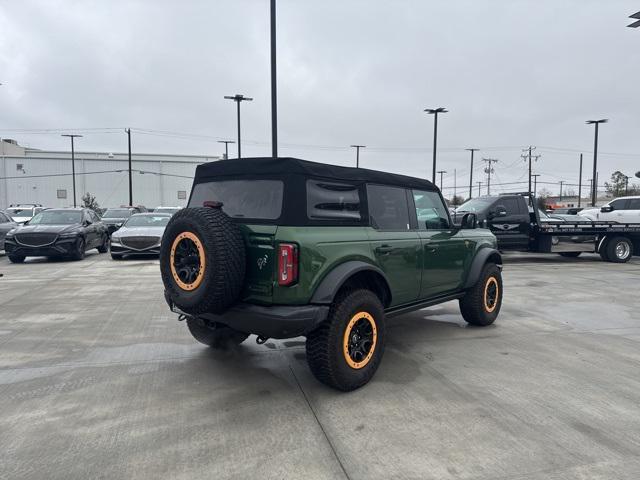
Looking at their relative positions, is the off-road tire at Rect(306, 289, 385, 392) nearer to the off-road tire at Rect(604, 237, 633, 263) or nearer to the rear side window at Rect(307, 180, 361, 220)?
the rear side window at Rect(307, 180, 361, 220)

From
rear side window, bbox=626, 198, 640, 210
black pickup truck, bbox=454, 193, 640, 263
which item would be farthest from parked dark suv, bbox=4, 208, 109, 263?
rear side window, bbox=626, 198, 640, 210

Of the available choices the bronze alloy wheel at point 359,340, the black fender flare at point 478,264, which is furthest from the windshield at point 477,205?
the bronze alloy wheel at point 359,340

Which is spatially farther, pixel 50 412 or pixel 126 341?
pixel 126 341

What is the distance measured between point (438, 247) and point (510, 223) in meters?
8.82

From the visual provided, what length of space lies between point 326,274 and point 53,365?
293 cm

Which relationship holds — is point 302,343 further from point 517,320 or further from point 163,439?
point 517,320

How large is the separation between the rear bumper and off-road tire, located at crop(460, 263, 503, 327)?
2.89m

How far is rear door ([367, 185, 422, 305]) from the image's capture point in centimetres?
438

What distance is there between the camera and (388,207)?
186 inches

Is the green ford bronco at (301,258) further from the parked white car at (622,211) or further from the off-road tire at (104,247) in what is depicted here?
the parked white car at (622,211)

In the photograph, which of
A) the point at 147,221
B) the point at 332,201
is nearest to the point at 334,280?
the point at 332,201

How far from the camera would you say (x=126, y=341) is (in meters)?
5.32

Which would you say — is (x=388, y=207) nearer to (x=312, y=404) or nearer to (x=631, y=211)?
(x=312, y=404)

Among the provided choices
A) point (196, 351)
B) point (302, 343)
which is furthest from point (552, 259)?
point (196, 351)
